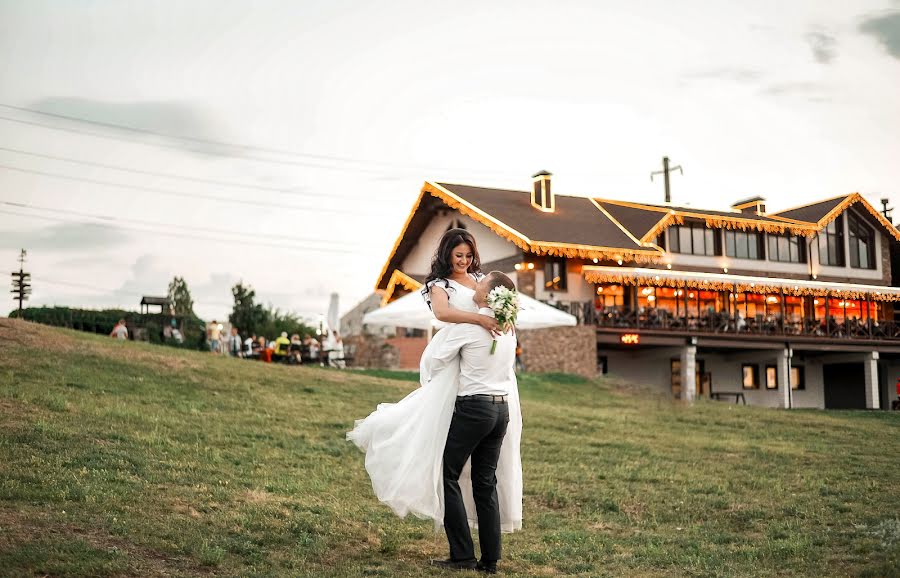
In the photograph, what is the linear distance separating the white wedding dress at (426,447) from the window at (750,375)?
36.0 meters

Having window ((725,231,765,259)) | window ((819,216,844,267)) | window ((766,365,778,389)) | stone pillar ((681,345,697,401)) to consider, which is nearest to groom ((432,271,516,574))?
stone pillar ((681,345,697,401))

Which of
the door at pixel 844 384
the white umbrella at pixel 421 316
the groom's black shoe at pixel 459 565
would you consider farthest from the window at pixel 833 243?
the groom's black shoe at pixel 459 565

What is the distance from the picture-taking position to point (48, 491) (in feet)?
26.6

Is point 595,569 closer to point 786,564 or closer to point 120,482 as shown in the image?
point 786,564

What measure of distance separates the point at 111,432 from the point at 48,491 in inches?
135

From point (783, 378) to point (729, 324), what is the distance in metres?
4.09

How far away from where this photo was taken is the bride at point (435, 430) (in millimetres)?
6848

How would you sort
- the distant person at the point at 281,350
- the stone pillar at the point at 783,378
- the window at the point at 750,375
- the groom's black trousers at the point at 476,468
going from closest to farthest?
the groom's black trousers at the point at 476,468 < the distant person at the point at 281,350 < the stone pillar at the point at 783,378 < the window at the point at 750,375

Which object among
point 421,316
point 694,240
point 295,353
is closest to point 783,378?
point 694,240

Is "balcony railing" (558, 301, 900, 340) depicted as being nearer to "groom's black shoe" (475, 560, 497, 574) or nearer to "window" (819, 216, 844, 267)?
"window" (819, 216, 844, 267)

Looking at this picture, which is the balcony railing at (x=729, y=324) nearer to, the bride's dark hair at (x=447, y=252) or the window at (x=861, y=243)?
the window at (x=861, y=243)

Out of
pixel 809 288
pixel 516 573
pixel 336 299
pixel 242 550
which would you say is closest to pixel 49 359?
pixel 242 550

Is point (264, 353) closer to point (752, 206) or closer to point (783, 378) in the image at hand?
point (783, 378)

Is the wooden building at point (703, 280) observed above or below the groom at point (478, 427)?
above
